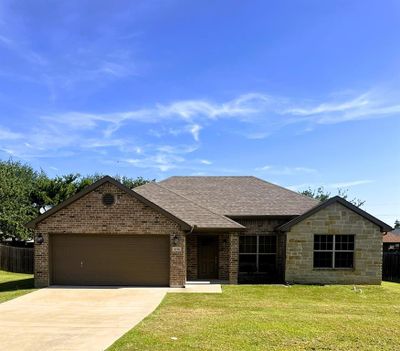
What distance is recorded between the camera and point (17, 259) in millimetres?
25719

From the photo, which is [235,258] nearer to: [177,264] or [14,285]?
[177,264]

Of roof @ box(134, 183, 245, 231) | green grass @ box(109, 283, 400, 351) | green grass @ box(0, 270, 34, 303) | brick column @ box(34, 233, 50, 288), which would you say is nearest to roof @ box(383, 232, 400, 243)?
green grass @ box(109, 283, 400, 351)

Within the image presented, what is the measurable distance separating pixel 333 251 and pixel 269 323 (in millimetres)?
10415

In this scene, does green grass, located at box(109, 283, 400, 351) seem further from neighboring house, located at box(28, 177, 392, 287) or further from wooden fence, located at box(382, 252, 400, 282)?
wooden fence, located at box(382, 252, 400, 282)

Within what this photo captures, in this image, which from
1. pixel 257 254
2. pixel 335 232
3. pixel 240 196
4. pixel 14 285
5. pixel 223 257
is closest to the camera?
pixel 14 285

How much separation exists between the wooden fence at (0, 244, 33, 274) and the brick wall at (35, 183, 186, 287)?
8173mm

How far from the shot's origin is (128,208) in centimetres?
1802

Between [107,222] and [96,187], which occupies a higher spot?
[96,187]

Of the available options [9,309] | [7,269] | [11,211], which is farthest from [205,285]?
[11,211]

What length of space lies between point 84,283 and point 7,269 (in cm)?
1096

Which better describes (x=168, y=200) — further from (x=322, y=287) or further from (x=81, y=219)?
(x=322, y=287)

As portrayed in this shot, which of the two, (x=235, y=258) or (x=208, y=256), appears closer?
(x=235, y=258)

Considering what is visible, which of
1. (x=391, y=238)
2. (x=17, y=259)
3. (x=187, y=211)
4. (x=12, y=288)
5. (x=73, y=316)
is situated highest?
(x=187, y=211)

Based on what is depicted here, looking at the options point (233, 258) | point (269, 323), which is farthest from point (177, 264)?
point (269, 323)
